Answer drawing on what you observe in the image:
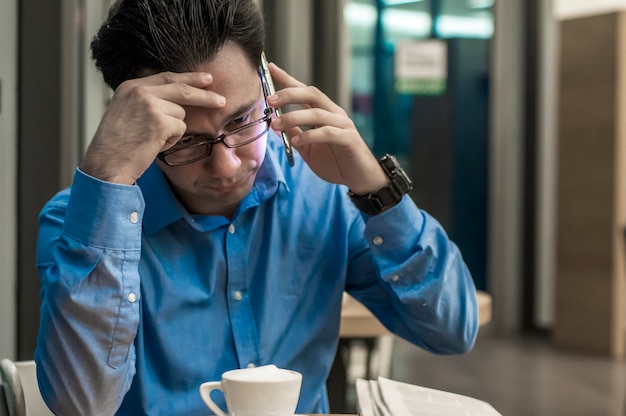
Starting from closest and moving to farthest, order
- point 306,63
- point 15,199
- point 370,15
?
point 15,199, point 306,63, point 370,15

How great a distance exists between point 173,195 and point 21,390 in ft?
1.24

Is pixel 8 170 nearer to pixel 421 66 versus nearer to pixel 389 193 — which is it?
pixel 389 193

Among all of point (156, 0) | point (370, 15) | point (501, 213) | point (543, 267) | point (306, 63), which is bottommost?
point (543, 267)

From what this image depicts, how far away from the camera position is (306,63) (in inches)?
148

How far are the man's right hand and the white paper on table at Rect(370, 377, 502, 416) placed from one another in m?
0.45

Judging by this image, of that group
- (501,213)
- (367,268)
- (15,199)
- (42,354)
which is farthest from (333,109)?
(501,213)

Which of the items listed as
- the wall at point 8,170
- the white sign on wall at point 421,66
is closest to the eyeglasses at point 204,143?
the wall at point 8,170

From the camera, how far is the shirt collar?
53.7 inches

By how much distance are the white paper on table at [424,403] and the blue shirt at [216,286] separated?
0.99 ft

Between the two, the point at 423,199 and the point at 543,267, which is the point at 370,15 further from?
the point at 543,267

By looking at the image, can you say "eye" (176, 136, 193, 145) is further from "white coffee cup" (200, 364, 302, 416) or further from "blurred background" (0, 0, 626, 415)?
"blurred background" (0, 0, 626, 415)

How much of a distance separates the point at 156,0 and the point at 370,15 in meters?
4.87

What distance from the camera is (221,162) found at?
1.28 metres

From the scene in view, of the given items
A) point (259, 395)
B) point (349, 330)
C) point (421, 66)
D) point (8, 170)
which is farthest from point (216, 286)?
point (421, 66)
